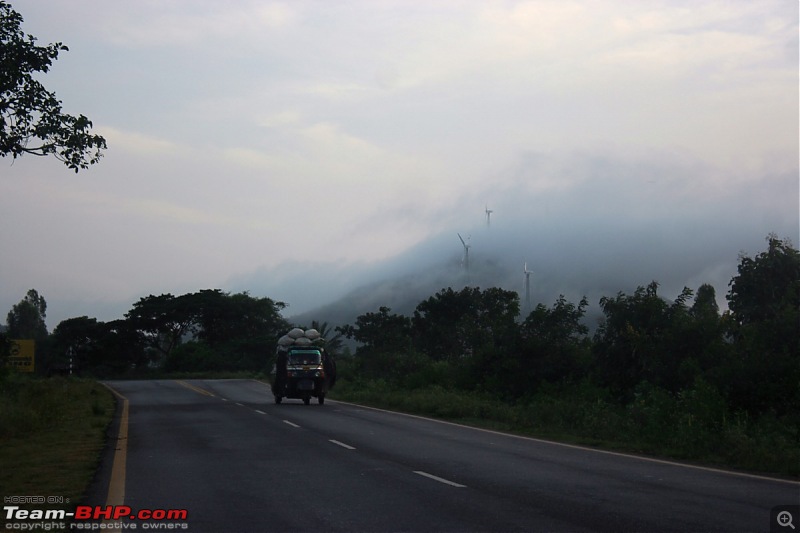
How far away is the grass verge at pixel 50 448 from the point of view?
12.0 meters

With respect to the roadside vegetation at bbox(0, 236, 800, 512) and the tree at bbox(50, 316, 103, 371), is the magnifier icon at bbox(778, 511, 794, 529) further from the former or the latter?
the tree at bbox(50, 316, 103, 371)

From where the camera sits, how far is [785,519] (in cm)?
950

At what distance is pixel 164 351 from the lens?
101m

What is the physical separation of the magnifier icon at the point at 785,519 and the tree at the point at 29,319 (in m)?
136

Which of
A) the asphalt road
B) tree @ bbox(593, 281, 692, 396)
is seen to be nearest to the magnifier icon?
the asphalt road

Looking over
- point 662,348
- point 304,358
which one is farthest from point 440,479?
point 304,358

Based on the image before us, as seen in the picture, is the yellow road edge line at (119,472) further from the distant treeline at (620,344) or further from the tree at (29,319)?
the tree at (29,319)

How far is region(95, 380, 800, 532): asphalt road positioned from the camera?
30.9 ft

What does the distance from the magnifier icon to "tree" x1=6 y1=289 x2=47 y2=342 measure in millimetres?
136416

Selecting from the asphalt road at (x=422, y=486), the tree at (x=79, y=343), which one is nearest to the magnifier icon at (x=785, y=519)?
the asphalt road at (x=422, y=486)

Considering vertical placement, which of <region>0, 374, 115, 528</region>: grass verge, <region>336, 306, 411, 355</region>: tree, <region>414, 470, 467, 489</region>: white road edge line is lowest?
<region>0, 374, 115, 528</region>: grass verge

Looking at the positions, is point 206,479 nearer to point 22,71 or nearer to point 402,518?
point 402,518

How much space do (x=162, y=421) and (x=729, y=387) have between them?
625 inches

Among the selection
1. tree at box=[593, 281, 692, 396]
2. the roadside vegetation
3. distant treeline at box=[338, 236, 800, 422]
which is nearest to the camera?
the roadside vegetation
